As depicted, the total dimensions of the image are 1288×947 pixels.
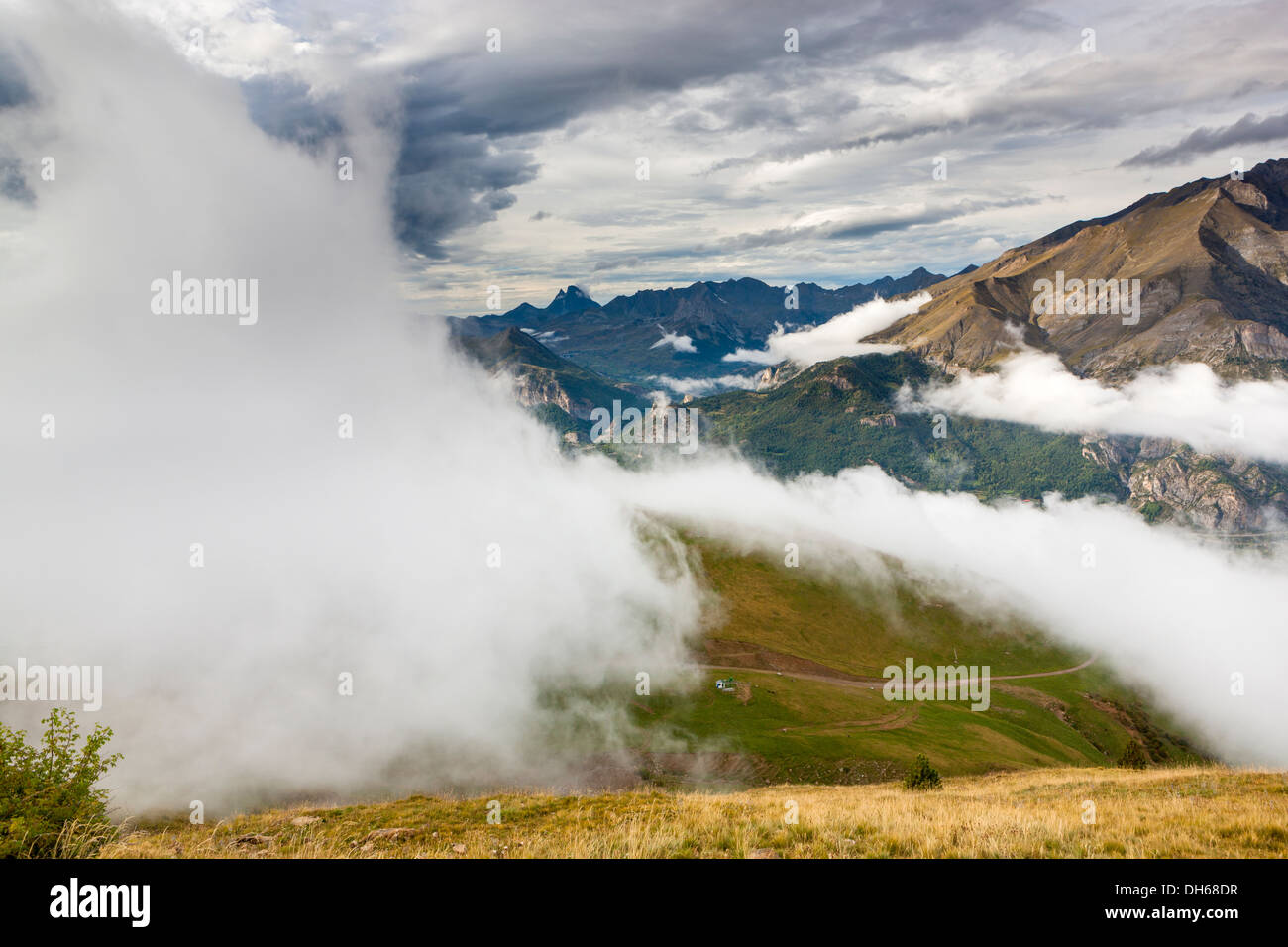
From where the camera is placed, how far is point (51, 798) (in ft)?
52.3

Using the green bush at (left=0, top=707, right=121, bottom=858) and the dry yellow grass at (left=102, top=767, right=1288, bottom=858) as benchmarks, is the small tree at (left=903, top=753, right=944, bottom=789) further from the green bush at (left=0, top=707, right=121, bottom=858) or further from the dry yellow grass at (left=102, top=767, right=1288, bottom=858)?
the green bush at (left=0, top=707, right=121, bottom=858)

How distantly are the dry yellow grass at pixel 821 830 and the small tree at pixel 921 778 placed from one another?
15894 mm

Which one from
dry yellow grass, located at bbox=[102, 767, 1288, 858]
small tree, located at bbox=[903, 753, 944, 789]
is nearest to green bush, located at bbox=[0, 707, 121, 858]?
dry yellow grass, located at bbox=[102, 767, 1288, 858]

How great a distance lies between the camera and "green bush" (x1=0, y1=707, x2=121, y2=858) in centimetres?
1388

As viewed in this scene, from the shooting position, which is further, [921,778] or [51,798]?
[921,778]

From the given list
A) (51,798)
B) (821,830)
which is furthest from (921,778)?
(51,798)

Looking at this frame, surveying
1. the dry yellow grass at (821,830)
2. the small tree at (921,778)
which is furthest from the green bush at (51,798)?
the small tree at (921,778)

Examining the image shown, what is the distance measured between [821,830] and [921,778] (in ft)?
151

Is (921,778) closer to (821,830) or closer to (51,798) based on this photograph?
(821,830)

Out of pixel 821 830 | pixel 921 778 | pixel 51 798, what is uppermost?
pixel 51 798
